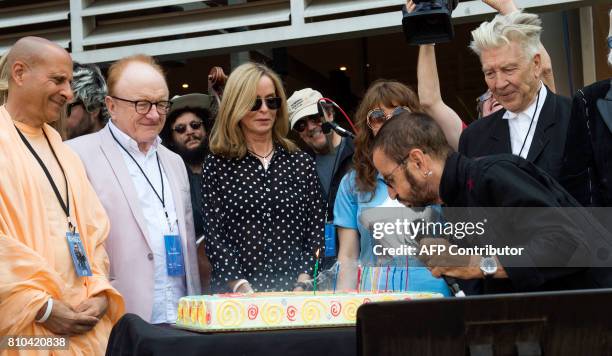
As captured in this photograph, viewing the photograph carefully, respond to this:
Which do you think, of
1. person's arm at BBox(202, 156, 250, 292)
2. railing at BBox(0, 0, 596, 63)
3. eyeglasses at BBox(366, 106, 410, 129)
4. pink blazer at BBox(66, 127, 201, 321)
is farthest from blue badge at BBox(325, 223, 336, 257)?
railing at BBox(0, 0, 596, 63)

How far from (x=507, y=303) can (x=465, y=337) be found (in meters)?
0.12

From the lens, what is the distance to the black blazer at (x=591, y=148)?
2.96 m

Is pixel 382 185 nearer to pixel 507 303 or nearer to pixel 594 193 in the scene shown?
pixel 594 193

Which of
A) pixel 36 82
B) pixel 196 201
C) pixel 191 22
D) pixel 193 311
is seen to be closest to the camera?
pixel 193 311

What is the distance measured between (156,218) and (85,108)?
1123 mm

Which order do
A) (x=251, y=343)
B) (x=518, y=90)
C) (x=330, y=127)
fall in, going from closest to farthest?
(x=251, y=343)
(x=518, y=90)
(x=330, y=127)

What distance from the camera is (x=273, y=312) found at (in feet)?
8.07

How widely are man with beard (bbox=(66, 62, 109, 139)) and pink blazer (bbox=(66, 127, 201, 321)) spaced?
0.69 meters

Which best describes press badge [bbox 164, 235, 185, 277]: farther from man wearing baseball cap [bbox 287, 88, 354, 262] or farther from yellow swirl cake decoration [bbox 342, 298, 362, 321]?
yellow swirl cake decoration [bbox 342, 298, 362, 321]

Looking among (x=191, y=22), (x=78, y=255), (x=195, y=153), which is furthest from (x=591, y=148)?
(x=191, y=22)

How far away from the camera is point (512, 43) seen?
348cm

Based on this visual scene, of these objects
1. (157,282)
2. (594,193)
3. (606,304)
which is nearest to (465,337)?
(606,304)

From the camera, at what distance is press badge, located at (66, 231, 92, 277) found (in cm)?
A: 321

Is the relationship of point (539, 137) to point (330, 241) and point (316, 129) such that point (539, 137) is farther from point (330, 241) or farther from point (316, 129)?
point (316, 129)
